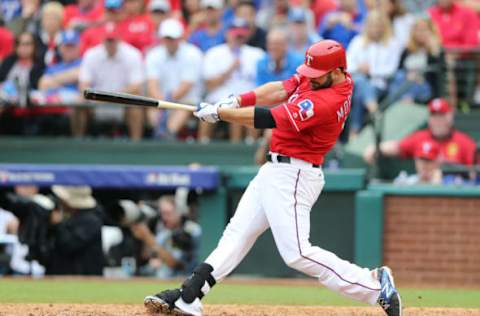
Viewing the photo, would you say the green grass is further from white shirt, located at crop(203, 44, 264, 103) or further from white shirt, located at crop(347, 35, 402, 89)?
white shirt, located at crop(347, 35, 402, 89)

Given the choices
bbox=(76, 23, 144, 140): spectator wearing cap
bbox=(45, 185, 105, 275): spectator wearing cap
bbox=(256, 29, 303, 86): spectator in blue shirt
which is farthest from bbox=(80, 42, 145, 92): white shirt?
bbox=(45, 185, 105, 275): spectator wearing cap

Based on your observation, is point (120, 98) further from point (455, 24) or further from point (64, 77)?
point (455, 24)

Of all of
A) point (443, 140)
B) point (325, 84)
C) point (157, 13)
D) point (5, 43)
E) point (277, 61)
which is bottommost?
point (443, 140)

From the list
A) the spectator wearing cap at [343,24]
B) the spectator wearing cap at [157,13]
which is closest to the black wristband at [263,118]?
the spectator wearing cap at [343,24]

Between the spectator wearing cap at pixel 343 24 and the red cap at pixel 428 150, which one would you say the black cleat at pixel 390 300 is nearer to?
the red cap at pixel 428 150

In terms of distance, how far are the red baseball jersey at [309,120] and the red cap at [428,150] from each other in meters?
3.88

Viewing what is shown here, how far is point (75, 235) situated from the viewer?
9.32m

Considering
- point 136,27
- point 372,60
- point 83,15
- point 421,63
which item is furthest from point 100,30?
point 421,63

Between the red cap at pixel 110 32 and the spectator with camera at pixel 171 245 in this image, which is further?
the red cap at pixel 110 32

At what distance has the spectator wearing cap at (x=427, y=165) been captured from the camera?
1019cm

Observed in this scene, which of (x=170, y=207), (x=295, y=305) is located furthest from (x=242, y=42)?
(x=295, y=305)

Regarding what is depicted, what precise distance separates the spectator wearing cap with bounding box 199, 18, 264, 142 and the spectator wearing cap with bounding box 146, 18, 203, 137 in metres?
0.15

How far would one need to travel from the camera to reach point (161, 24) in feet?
38.3

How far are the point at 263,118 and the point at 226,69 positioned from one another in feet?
17.1
